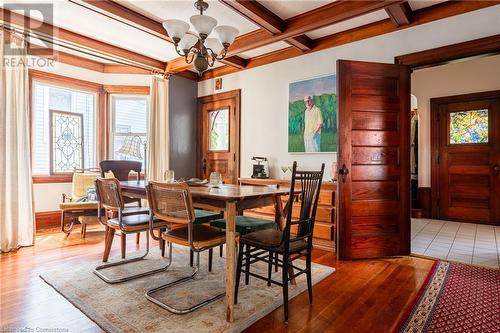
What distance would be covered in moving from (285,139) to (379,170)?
5.00 ft

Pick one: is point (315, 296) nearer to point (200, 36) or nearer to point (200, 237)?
point (200, 237)

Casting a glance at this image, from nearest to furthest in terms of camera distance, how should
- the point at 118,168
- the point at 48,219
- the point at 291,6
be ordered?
1. the point at 291,6
2. the point at 118,168
3. the point at 48,219

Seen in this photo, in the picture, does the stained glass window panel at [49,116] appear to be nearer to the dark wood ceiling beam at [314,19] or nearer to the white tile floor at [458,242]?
the dark wood ceiling beam at [314,19]

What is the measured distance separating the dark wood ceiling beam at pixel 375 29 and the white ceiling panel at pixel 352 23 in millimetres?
61

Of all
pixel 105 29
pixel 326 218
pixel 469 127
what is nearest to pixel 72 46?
pixel 105 29

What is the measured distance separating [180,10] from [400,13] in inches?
94.7

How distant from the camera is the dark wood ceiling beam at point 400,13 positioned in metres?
2.95

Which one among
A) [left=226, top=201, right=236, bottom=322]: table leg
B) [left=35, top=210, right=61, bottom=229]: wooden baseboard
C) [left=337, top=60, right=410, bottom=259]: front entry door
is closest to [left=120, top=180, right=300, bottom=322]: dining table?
[left=226, top=201, right=236, bottom=322]: table leg

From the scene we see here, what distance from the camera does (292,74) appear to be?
429 cm

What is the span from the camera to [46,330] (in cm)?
176

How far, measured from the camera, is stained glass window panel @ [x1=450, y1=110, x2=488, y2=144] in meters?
5.14

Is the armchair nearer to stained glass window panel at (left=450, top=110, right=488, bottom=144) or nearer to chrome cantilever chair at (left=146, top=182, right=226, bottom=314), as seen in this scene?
chrome cantilever chair at (left=146, top=182, right=226, bottom=314)

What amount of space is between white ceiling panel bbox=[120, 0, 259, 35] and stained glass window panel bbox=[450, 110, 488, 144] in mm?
4395

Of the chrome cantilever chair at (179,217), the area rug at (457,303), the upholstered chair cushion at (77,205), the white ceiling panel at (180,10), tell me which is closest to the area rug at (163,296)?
the chrome cantilever chair at (179,217)
